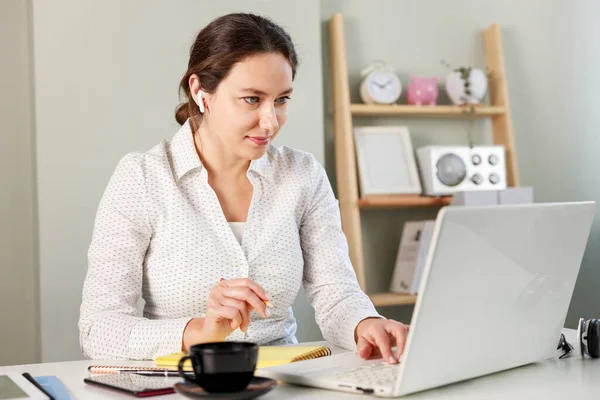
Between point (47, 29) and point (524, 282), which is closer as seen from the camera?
point (524, 282)

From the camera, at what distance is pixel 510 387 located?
97 centimetres

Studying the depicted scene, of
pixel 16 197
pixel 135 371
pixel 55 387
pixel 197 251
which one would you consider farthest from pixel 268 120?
pixel 16 197

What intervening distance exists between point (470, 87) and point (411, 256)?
0.72 metres

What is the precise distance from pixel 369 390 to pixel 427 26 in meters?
2.52

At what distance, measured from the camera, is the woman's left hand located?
117 centimetres

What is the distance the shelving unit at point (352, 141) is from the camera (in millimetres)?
2824

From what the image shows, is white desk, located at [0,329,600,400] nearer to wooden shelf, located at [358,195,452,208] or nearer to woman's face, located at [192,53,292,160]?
woman's face, located at [192,53,292,160]

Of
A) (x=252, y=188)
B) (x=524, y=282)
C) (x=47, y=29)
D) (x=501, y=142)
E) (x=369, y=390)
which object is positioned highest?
(x=47, y=29)

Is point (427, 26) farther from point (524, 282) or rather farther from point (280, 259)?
point (524, 282)

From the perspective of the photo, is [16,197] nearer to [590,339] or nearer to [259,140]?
[259,140]

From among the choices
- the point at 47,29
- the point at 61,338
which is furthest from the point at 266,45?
the point at 61,338

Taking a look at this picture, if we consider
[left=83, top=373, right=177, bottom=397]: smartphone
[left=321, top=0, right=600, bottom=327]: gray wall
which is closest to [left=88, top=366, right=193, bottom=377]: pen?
[left=83, top=373, right=177, bottom=397]: smartphone

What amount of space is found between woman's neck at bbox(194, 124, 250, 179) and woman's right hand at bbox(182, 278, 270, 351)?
1.67 ft

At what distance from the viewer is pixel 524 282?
994 millimetres
